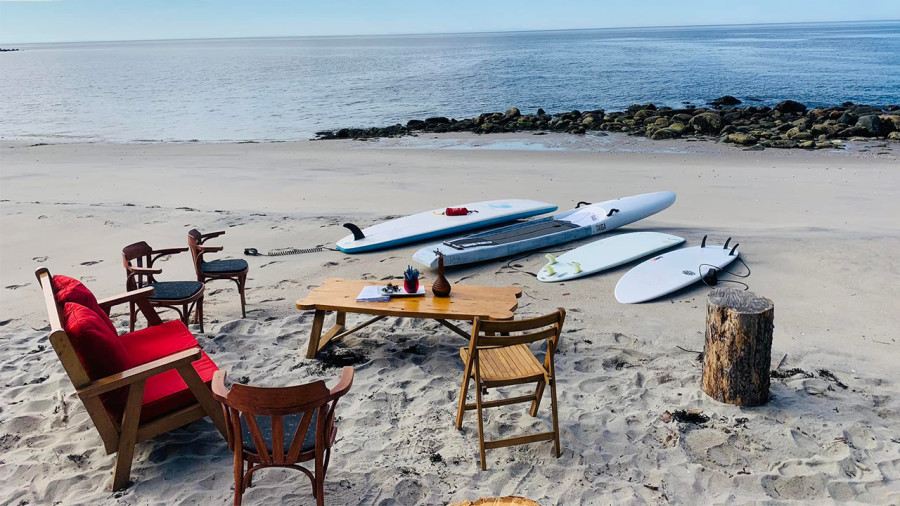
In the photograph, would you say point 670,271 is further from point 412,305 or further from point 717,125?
point 717,125

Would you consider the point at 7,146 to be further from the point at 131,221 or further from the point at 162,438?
the point at 162,438

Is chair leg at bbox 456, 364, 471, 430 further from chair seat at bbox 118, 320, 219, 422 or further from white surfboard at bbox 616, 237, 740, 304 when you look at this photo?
white surfboard at bbox 616, 237, 740, 304

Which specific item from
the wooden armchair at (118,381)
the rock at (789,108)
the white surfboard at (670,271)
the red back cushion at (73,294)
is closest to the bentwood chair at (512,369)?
the wooden armchair at (118,381)

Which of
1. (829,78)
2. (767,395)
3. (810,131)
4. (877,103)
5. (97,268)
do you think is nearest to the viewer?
(767,395)

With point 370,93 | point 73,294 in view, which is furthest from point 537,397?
point 370,93

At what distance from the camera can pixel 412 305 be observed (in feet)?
16.7

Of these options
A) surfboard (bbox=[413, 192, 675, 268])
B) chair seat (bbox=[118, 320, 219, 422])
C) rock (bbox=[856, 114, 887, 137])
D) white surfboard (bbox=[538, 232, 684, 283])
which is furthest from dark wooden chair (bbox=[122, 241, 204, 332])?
rock (bbox=[856, 114, 887, 137])

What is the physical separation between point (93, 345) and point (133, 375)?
10.1 inches

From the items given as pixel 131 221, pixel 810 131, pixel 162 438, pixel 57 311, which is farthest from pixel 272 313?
pixel 810 131

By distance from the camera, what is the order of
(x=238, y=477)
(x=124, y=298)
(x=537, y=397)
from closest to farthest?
(x=238, y=477) < (x=537, y=397) < (x=124, y=298)

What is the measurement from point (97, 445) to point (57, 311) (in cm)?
91

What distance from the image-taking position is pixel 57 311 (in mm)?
3627

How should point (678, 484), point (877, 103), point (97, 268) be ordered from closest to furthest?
point (678, 484) < point (97, 268) < point (877, 103)

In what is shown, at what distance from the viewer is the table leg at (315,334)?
204 inches
